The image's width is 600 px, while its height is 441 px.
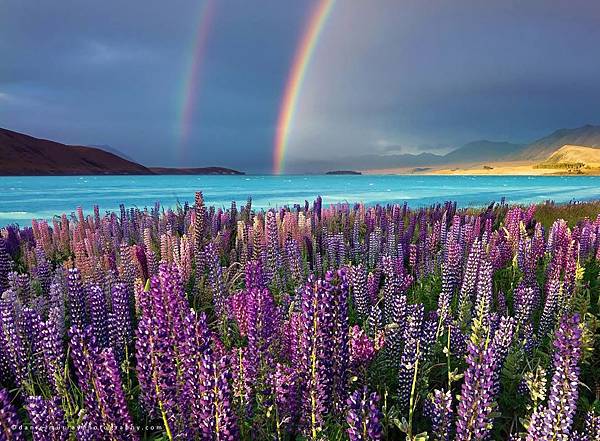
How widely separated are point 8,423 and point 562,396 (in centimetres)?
293

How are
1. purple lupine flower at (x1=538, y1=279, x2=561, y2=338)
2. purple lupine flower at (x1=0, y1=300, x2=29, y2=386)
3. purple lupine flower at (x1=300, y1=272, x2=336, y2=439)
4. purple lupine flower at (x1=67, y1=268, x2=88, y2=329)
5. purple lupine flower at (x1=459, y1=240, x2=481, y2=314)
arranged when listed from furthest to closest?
1. purple lupine flower at (x1=459, y1=240, x2=481, y2=314)
2. purple lupine flower at (x1=538, y1=279, x2=561, y2=338)
3. purple lupine flower at (x1=67, y1=268, x2=88, y2=329)
4. purple lupine flower at (x1=0, y1=300, x2=29, y2=386)
5. purple lupine flower at (x1=300, y1=272, x2=336, y2=439)

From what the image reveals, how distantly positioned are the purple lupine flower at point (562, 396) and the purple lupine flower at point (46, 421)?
2.63 meters

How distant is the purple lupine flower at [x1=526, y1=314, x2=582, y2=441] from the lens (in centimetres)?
238

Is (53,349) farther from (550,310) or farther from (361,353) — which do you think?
(550,310)

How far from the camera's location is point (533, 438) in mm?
2484

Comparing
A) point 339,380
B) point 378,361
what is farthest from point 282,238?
point 339,380

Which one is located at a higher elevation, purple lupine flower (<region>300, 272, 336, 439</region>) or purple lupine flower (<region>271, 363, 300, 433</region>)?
purple lupine flower (<region>300, 272, 336, 439</region>)

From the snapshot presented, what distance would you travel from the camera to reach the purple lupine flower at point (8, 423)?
2076mm

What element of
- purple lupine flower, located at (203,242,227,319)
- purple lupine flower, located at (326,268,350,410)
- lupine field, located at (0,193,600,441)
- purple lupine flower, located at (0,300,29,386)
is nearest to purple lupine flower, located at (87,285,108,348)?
lupine field, located at (0,193,600,441)

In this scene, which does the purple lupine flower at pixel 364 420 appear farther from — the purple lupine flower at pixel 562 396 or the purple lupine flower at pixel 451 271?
the purple lupine flower at pixel 451 271

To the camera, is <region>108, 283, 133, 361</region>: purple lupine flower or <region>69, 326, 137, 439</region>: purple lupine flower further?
<region>108, 283, 133, 361</region>: purple lupine flower

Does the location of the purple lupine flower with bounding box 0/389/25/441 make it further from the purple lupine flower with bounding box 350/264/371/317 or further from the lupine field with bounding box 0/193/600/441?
the purple lupine flower with bounding box 350/264/371/317

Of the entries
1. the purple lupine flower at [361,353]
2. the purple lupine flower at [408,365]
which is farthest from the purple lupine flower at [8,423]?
the purple lupine flower at [408,365]

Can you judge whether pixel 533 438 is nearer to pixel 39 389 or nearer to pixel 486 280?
pixel 486 280
